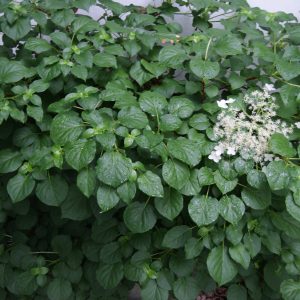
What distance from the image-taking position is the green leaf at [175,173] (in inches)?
37.4

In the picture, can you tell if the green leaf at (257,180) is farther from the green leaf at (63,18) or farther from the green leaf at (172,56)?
the green leaf at (63,18)

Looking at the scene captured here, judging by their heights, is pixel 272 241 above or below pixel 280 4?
below

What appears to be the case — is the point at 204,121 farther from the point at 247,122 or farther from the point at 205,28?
the point at 205,28

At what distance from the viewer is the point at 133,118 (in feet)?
3.22

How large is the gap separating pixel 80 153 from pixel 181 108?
1.04 feet

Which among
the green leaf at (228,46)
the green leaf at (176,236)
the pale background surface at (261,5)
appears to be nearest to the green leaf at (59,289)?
the green leaf at (176,236)

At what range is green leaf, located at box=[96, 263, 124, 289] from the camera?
1.21 meters

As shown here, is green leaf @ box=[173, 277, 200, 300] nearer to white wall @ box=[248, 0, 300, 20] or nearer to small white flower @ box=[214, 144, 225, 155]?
small white flower @ box=[214, 144, 225, 155]

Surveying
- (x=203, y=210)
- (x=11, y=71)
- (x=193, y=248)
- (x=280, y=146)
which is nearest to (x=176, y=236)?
(x=193, y=248)

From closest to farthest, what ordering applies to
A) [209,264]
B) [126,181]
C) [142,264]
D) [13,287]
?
[126,181] < [209,264] < [142,264] < [13,287]

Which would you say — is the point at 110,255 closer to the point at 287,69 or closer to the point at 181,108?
the point at 181,108

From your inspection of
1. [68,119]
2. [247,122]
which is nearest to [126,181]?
[68,119]

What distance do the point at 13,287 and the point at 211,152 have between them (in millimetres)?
818

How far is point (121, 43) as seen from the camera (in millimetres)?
1230
